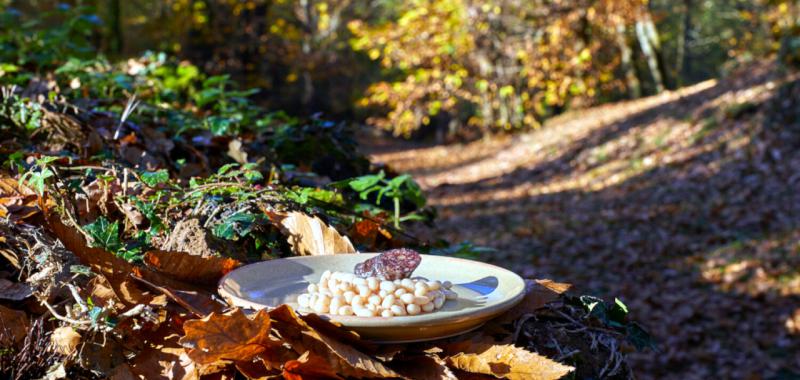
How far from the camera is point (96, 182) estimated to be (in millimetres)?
1740

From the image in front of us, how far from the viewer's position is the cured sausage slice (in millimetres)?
1268

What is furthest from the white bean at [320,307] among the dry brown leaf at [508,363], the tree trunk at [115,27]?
the tree trunk at [115,27]

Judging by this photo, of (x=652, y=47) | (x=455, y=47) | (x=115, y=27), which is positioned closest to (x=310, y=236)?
(x=115, y=27)

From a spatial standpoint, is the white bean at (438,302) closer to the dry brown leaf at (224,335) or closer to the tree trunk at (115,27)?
the dry brown leaf at (224,335)

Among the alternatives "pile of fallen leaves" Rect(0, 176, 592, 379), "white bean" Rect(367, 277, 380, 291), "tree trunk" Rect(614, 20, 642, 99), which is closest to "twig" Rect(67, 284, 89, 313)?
"pile of fallen leaves" Rect(0, 176, 592, 379)

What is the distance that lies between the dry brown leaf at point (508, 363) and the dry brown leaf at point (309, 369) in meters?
0.19

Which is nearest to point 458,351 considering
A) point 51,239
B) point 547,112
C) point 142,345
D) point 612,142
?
point 142,345

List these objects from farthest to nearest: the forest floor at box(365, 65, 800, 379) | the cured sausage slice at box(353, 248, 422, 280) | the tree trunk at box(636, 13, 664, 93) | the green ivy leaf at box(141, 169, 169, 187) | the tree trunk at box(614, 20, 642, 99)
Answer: the tree trunk at box(614, 20, 642, 99), the tree trunk at box(636, 13, 664, 93), the forest floor at box(365, 65, 800, 379), the green ivy leaf at box(141, 169, 169, 187), the cured sausage slice at box(353, 248, 422, 280)

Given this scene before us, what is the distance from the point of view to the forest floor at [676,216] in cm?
511

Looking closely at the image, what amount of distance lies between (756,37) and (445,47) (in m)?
10.5

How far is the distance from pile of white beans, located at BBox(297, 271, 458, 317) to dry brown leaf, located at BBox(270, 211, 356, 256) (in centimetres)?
29

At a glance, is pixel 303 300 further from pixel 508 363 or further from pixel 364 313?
pixel 508 363

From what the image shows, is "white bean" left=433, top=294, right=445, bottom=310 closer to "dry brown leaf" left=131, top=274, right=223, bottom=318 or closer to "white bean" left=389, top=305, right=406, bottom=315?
"white bean" left=389, top=305, right=406, bottom=315

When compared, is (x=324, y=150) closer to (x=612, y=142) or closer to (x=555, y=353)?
(x=555, y=353)
